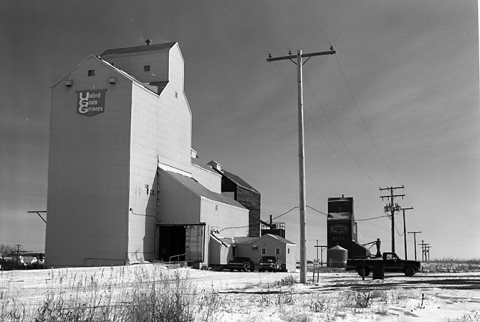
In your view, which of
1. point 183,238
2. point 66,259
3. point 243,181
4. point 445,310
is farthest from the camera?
point 243,181

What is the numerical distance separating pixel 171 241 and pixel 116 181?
11.6 metres

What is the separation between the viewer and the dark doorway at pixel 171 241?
58284 mm

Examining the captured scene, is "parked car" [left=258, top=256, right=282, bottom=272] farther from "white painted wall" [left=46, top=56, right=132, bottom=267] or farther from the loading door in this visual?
"white painted wall" [left=46, top=56, right=132, bottom=267]

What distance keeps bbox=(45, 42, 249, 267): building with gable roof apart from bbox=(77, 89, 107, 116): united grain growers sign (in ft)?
0.35

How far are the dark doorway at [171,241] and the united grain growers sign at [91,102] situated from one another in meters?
14.6

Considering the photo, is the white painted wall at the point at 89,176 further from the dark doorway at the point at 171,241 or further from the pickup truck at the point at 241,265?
the pickup truck at the point at 241,265

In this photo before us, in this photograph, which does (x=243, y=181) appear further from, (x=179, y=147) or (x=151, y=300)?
(x=151, y=300)

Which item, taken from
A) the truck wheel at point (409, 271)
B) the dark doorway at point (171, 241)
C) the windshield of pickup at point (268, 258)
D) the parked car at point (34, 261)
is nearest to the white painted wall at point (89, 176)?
the parked car at point (34, 261)

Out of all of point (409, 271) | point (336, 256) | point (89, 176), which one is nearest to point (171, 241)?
point (89, 176)

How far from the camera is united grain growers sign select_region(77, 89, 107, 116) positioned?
54725mm

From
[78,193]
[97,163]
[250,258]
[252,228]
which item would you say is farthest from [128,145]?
[252,228]

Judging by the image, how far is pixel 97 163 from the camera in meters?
53.6

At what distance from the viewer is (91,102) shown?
181ft

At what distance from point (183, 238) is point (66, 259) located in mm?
13766
